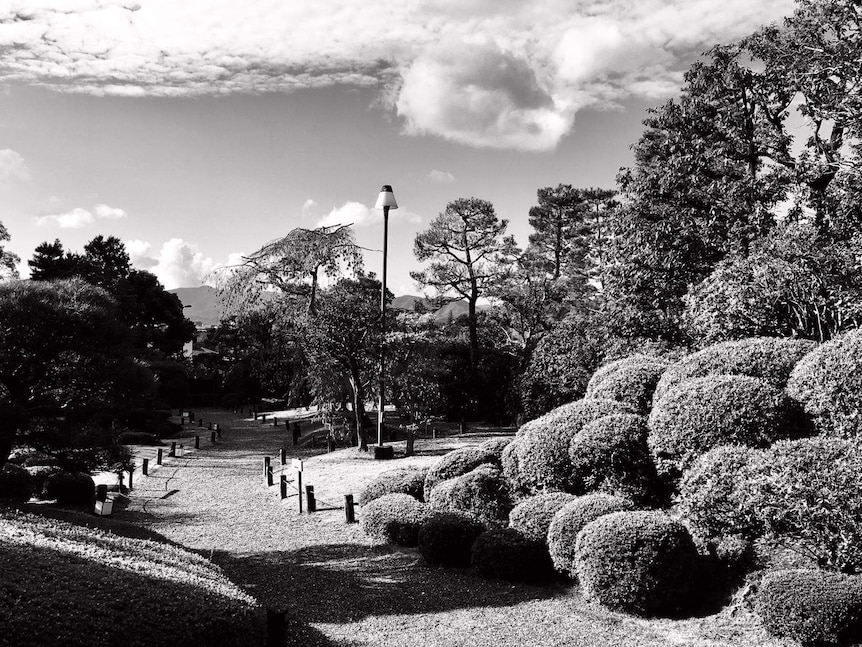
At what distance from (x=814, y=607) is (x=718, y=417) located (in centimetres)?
244

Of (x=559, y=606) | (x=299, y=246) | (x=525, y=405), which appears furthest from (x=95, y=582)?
(x=299, y=246)

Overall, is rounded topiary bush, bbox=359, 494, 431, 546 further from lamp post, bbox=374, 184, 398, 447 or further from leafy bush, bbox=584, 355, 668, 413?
lamp post, bbox=374, 184, 398, 447

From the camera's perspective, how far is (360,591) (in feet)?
29.1

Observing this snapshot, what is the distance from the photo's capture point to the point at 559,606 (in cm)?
796

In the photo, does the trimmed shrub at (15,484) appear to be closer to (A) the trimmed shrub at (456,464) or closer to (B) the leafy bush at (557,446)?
(A) the trimmed shrub at (456,464)

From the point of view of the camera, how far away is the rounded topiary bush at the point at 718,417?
25.4 ft

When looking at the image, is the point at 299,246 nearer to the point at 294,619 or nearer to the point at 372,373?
the point at 372,373

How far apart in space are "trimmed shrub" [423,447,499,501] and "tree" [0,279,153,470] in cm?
592

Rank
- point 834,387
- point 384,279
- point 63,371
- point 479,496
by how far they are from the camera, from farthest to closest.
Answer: point 384,279 → point 479,496 → point 63,371 → point 834,387

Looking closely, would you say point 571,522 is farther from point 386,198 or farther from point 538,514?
point 386,198

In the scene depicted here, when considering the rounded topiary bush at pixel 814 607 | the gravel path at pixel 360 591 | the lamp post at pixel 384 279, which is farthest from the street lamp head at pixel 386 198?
the rounded topiary bush at pixel 814 607

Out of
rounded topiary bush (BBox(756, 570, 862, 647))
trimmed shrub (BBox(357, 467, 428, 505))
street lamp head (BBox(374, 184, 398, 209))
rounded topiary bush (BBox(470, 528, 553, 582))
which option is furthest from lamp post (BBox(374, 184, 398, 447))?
rounded topiary bush (BBox(756, 570, 862, 647))

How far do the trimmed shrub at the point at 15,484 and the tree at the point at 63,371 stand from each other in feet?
8.62

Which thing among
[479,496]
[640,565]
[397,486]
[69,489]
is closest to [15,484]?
[69,489]
